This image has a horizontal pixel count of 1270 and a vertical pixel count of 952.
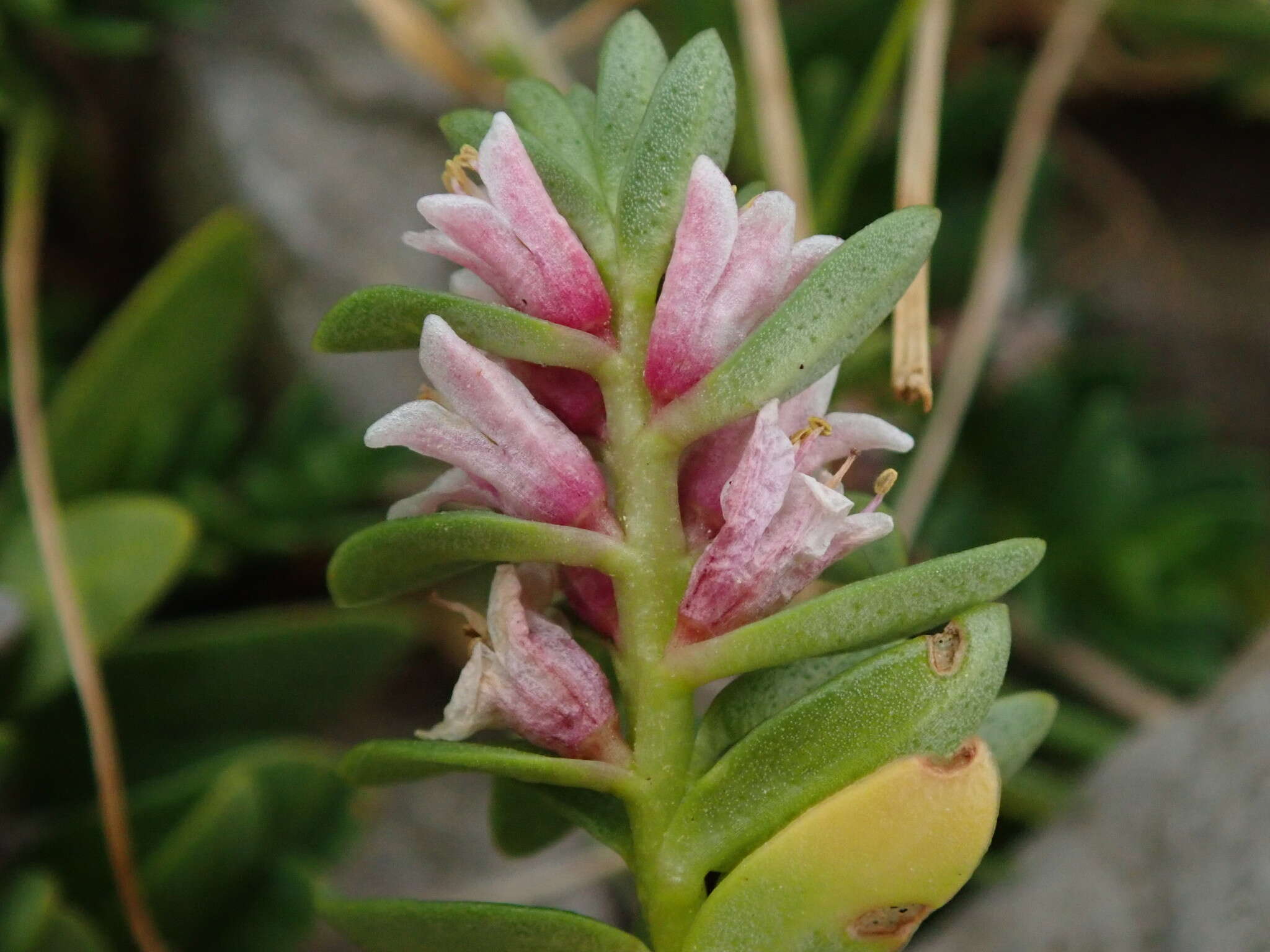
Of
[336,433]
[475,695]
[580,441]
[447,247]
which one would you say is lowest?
[336,433]

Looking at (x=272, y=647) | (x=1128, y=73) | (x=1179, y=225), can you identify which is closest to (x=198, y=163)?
(x=272, y=647)

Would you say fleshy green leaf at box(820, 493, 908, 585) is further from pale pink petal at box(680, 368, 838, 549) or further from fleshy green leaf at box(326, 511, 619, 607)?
fleshy green leaf at box(326, 511, 619, 607)

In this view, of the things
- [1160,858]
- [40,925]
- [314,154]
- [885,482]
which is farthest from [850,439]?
[314,154]

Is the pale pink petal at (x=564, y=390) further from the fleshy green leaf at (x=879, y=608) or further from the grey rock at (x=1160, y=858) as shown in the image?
the grey rock at (x=1160, y=858)

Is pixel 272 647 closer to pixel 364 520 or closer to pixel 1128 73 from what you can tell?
pixel 364 520

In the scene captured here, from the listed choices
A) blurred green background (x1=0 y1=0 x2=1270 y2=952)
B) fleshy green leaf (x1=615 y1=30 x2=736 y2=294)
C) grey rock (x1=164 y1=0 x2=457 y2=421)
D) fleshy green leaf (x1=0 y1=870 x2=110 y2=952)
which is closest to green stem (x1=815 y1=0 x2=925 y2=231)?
blurred green background (x1=0 y1=0 x2=1270 y2=952)

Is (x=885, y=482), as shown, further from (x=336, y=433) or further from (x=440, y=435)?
(x=336, y=433)

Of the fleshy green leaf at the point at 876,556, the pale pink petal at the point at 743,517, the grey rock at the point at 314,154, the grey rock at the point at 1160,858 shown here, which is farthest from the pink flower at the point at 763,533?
the grey rock at the point at 314,154
